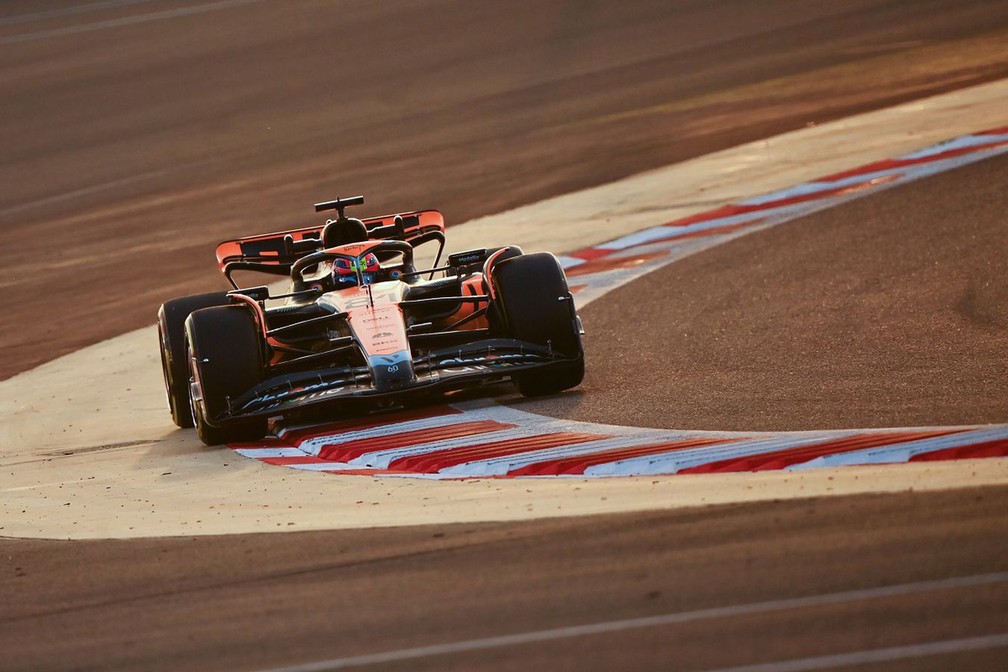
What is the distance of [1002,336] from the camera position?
31.9ft

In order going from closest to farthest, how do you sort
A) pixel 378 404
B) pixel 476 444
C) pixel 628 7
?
pixel 476 444, pixel 378 404, pixel 628 7

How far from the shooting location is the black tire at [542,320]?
10.0m

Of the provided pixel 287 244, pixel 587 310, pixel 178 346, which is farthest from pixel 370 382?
pixel 587 310

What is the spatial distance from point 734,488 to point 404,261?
4.98 metres

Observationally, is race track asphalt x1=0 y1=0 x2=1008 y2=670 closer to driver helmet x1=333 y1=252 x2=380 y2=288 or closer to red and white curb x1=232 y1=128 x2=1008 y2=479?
red and white curb x1=232 y1=128 x2=1008 y2=479

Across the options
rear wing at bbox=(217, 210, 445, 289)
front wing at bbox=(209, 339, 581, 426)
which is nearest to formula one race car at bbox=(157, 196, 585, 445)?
front wing at bbox=(209, 339, 581, 426)

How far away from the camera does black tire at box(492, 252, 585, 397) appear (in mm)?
10000

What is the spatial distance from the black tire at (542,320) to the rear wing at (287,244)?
1490 millimetres

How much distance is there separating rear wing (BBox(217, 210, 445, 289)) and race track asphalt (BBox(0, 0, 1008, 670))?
1.44m

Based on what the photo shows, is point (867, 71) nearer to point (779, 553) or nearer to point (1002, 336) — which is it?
point (1002, 336)

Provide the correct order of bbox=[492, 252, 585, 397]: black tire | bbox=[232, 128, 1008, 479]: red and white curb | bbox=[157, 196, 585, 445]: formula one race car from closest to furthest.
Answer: bbox=[232, 128, 1008, 479]: red and white curb, bbox=[157, 196, 585, 445]: formula one race car, bbox=[492, 252, 585, 397]: black tire

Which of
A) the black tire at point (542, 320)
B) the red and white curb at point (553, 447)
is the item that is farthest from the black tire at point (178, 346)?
the black tire at point (542, 320)

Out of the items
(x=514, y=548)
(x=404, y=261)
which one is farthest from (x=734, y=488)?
(x=404, y=261)

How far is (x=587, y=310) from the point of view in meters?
13.1
